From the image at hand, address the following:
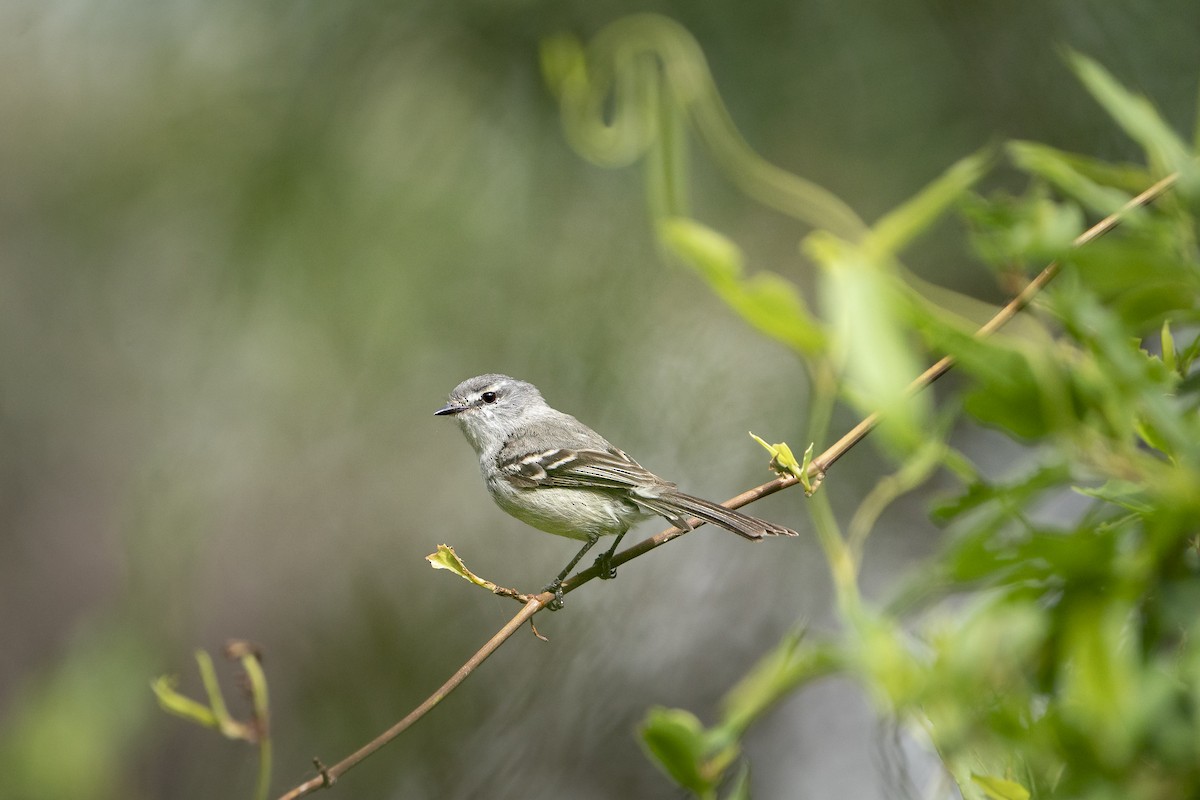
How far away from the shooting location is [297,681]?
275cm

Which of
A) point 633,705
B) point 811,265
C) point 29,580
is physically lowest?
point 633,705

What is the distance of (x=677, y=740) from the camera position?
1.40 feet

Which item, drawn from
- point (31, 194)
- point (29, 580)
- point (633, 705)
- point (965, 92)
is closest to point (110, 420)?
point (29, 580)

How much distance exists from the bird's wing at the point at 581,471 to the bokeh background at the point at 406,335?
10.0 inches

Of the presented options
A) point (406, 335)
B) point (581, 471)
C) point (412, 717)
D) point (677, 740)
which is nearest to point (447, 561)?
point (412, 717)

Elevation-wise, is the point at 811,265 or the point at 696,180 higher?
the point at 696,180

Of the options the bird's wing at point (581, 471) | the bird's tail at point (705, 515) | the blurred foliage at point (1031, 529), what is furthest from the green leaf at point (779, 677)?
the bird's wing at point (581, 471)

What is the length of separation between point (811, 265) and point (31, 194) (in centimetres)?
208

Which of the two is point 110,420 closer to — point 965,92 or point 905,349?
point 965,92

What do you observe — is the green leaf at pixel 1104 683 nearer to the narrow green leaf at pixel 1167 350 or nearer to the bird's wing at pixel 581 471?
the narrow green leaf at pixel 1167 350

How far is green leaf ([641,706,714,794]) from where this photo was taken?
16.7 inches

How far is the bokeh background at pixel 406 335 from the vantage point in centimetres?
191

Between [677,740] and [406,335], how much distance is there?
1.89 m

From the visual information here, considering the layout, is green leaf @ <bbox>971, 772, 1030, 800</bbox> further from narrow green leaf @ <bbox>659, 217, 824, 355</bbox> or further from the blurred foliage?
narrow green leaf @ <bbox>659, 217, 824, 355</bbox>
